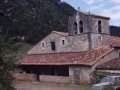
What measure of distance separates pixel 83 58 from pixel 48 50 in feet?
28.2

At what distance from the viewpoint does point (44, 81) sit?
3117 centimetres

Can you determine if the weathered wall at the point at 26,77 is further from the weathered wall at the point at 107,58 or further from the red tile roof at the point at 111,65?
the red tile roof at the point at 111,65

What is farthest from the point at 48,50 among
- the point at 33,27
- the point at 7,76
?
the point at 33,27

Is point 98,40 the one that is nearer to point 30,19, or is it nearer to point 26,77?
point 26,77

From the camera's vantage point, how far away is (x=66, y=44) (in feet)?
108

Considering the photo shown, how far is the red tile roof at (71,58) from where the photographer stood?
88.3ft

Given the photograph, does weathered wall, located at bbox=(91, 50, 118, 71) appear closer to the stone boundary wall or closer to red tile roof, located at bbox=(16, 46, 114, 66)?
red tile roof, located at bbox=(16, 46, 114, 66)

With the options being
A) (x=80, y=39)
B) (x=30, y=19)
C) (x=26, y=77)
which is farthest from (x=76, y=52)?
(x=30, y=19)

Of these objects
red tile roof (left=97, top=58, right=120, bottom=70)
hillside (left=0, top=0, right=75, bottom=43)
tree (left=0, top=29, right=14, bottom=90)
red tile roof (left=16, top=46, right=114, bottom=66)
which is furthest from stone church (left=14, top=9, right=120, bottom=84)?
hillside (left=0, top=0, right=75, bottom=43)

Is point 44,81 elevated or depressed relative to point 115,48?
depressed

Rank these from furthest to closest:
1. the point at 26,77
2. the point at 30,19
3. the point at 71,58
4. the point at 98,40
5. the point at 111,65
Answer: the point at 30,19 → the point at 26,77 → the point at 98,40 → the point at 71,58 → the point at 111,65

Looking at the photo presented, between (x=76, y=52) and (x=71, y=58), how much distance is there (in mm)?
2139

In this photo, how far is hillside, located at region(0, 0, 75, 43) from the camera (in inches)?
2387

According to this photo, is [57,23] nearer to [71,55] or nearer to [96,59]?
[71,55]
